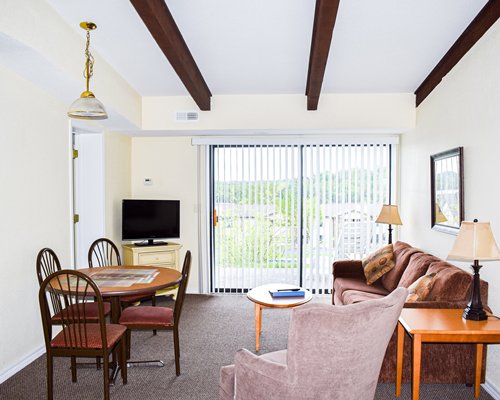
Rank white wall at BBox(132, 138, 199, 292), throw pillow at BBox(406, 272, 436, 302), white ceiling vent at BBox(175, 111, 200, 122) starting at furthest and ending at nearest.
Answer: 1. white wall at BBox(132, 138, 199, 292)
2. white ceiling vent at BBox(175, 111, 200, 122)
3. throw pillow at BBox(406, 272, 436, 302)

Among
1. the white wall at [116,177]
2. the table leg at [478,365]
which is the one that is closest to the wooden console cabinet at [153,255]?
the white wall at [116,177]

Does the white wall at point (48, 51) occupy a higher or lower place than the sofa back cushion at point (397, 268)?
higher

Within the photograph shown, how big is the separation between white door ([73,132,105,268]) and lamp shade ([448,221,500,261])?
4051mm

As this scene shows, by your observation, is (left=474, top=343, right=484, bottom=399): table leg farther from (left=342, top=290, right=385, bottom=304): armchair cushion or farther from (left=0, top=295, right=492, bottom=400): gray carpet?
(left=342, top=290, right=385, bottom=304): armchair cushion

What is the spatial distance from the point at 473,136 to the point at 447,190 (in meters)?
0.70

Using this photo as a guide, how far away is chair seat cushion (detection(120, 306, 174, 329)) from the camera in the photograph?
329 centimetres

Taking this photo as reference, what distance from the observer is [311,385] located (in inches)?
79.0

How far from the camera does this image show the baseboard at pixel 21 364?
325 cm

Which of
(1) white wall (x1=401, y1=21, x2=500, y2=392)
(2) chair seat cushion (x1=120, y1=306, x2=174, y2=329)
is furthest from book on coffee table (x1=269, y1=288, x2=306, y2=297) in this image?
(1) white wall (x1=401, y1=21, x2=500, y2=392)

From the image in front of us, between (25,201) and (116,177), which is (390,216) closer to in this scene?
(116,177)

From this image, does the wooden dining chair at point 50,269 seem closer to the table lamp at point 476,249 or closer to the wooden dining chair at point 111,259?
the wooden dining chair at point 111,259

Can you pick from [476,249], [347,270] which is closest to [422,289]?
[476,249]

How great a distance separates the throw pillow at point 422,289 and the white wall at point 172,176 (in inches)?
139

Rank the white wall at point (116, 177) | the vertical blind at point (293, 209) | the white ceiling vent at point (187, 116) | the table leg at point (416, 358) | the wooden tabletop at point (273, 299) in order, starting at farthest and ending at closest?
the vertical blind at point (293, 209) < the white ceiling vent at point (187, 116) < the white wall at point (116, 177) < the wooden tabletop at point (273, 299) < the table leg at point (416, 358)
